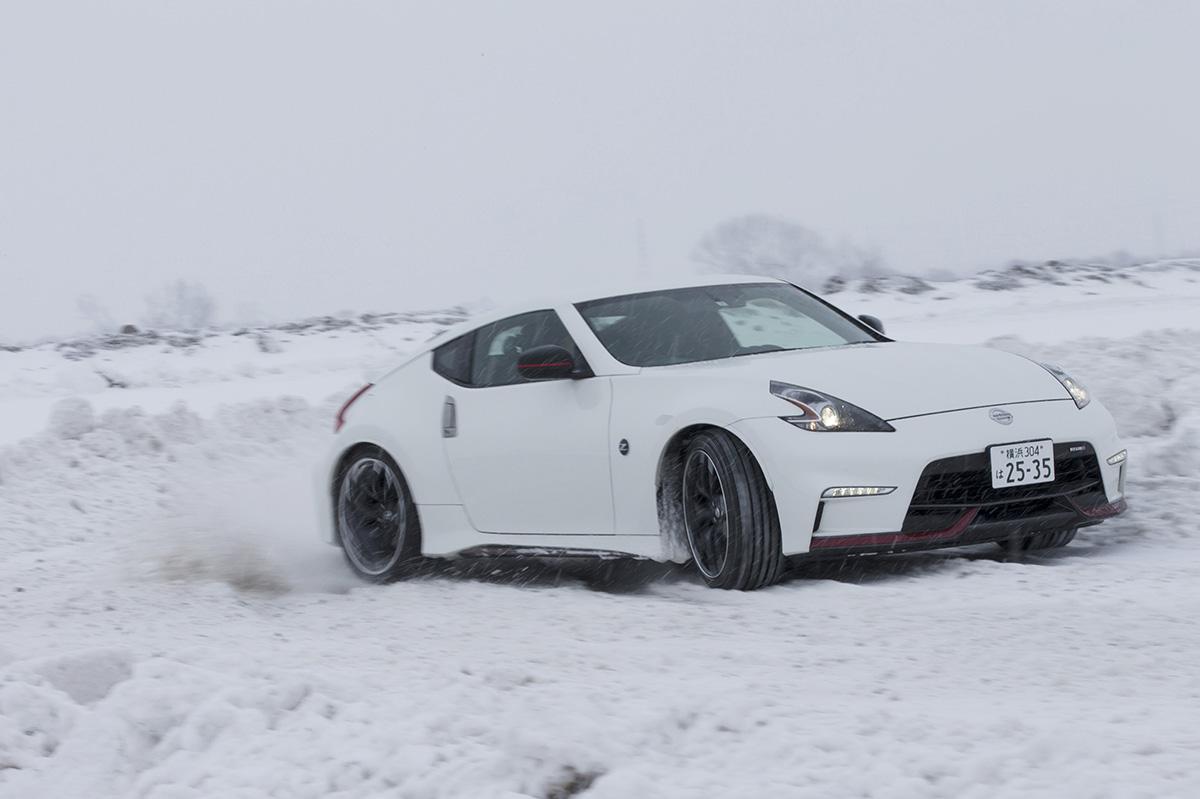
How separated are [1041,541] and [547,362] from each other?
2240 mm

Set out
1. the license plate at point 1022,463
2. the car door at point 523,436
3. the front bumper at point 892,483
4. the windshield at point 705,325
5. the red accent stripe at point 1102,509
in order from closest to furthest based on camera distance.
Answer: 1. the front bumper at point 892,483
2. the license plate at point 1022,463
3. the red accent stripe at point 1102,509
4. the car door at point 523,436
5. the windshield at point 705,325

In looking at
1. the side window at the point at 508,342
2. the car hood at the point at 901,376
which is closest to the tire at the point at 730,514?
the car hood at the point at 901,376

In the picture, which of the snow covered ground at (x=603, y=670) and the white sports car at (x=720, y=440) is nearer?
the snow covered ground at (x=603, y=670)

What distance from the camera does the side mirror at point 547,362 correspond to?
677cm

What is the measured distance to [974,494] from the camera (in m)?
6.03

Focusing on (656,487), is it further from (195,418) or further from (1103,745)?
(195,418)

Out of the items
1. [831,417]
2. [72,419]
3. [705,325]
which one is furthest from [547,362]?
[72,419]

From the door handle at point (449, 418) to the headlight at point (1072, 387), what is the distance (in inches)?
105

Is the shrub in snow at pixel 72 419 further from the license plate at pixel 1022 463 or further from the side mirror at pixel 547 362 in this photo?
the license plate at pixel 1022 463

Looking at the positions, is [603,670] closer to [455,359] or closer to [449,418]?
[449,418]

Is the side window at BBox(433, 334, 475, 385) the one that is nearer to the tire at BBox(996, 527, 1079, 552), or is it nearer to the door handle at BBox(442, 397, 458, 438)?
the door handle at BBox(442, 397, 458, 438)

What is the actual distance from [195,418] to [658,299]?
716cm

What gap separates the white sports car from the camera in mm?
5953

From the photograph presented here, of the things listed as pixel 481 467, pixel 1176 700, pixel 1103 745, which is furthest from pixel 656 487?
pixel 1103 745
